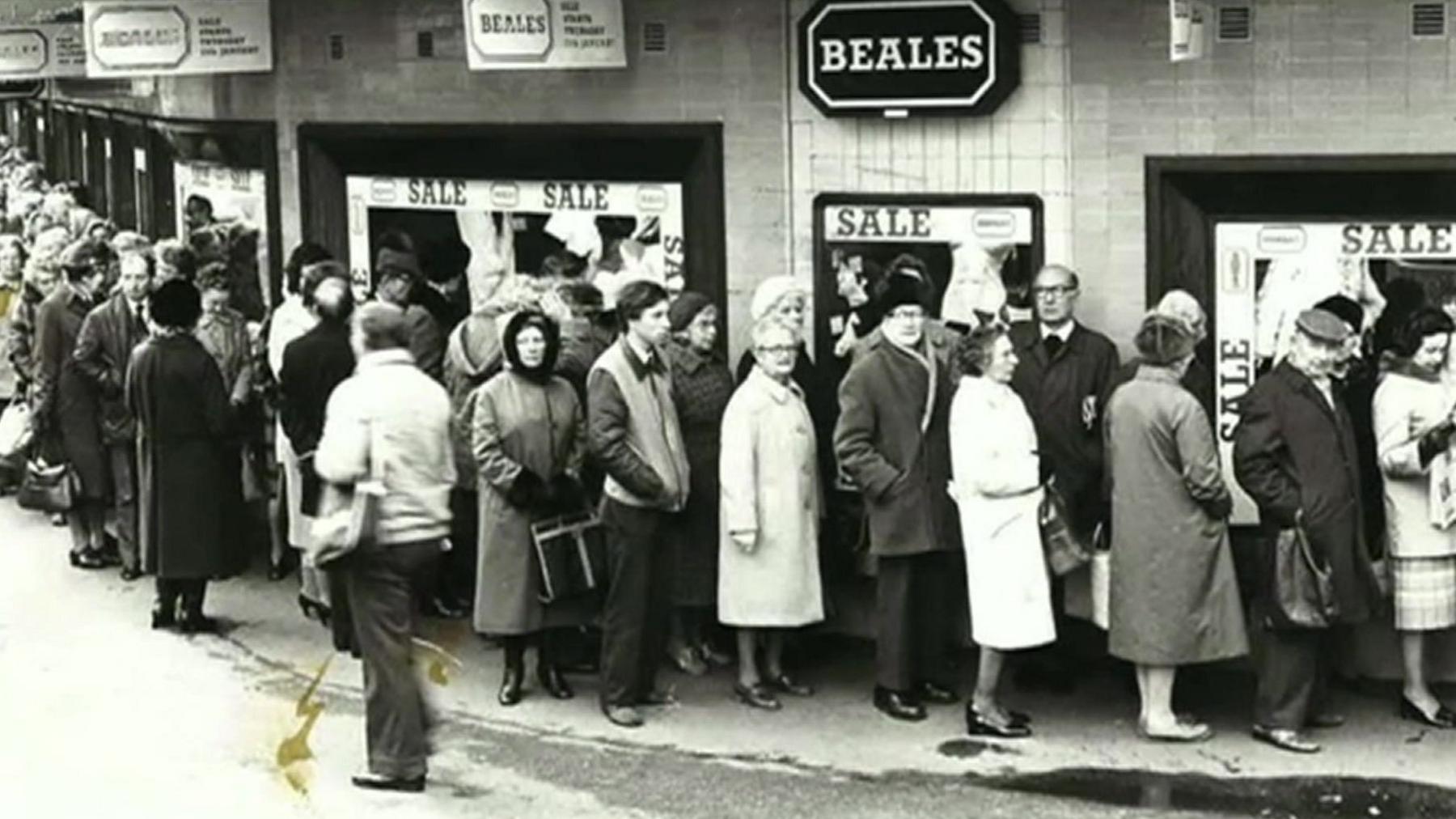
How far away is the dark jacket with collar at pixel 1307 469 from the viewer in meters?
10.6

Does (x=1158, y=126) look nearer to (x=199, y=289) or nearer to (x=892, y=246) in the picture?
(x=892, y=246)

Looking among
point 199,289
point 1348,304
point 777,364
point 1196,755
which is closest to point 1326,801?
point 1196,755

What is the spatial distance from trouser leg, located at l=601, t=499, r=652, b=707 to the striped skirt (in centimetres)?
322

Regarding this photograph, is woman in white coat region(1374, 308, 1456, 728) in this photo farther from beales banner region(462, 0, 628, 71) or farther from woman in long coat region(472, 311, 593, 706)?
beales banner region(462, 0, 628, 71)

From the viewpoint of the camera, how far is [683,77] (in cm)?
1297

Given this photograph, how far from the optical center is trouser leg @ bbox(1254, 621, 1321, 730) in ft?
35.4

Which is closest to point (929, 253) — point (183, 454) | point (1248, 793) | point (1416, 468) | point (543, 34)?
point (543, 34)

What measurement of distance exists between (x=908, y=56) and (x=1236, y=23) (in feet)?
5.16

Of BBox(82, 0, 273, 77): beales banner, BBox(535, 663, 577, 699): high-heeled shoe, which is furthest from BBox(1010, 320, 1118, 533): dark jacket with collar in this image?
BBox(82, 0, 273, 77): beales banner

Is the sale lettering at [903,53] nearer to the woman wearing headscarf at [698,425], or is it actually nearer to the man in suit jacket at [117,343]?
the woman wearing headscarf at [698,425]

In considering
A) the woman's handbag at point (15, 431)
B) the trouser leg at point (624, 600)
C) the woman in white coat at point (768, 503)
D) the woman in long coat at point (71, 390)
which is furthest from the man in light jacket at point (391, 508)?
the woman's handbag at point (15, 431)

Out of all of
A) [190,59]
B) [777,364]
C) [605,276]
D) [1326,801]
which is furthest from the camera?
[190,59]

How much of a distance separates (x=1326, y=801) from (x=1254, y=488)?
1.37 metres

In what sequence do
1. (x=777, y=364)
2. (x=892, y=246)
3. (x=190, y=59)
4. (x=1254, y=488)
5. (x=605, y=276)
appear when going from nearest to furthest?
(x=1254, y=488)
(x=777, y=364)
(x=892, y=246)
(x=605, y=276)
(x=190, y=59)
